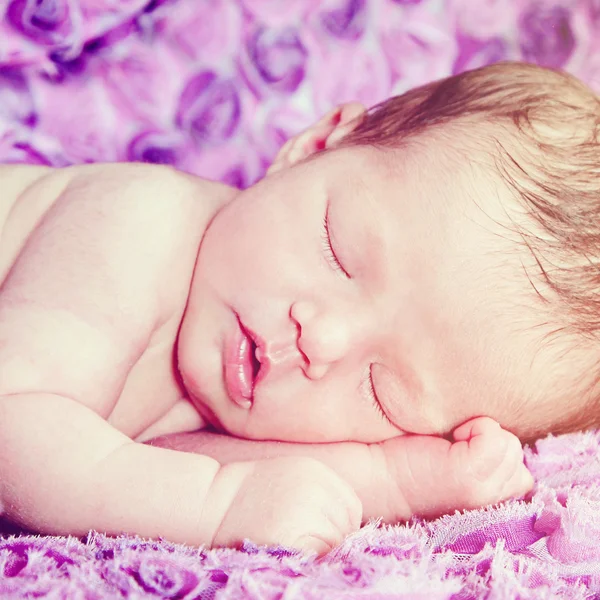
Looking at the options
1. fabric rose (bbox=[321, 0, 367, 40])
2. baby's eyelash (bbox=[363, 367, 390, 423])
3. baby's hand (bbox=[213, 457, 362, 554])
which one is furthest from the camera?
fabric rose (bbox=[321, 0, 367, 40])

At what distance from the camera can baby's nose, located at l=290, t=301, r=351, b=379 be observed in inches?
44.1

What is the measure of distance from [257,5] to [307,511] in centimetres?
116

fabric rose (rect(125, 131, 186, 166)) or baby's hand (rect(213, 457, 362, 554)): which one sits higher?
fabric rose (rect(125, 131, 186, 166))

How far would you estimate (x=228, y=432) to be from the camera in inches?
51.6

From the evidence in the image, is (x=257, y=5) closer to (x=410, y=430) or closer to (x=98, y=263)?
(x=98, y=263)

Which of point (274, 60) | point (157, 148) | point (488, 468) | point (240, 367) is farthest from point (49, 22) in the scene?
point (488, 468)

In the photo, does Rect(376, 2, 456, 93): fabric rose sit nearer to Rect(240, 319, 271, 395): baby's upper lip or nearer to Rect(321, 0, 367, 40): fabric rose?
Rect(321, 0, 367, 40): fabric rose

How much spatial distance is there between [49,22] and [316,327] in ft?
2.71

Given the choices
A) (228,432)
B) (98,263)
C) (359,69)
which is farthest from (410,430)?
(359,69)

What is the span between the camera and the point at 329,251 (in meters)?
1.19

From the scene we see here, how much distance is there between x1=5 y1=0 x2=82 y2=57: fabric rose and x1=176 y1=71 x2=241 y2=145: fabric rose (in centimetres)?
25

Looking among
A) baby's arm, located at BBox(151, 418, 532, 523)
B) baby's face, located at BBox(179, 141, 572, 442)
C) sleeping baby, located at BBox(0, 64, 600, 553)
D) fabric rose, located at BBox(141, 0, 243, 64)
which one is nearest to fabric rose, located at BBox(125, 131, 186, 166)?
fabric rose, located at BBox(141, 0, 243, 64)

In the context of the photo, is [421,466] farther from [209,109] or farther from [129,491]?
[209,109]

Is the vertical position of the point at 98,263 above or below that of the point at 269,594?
above
